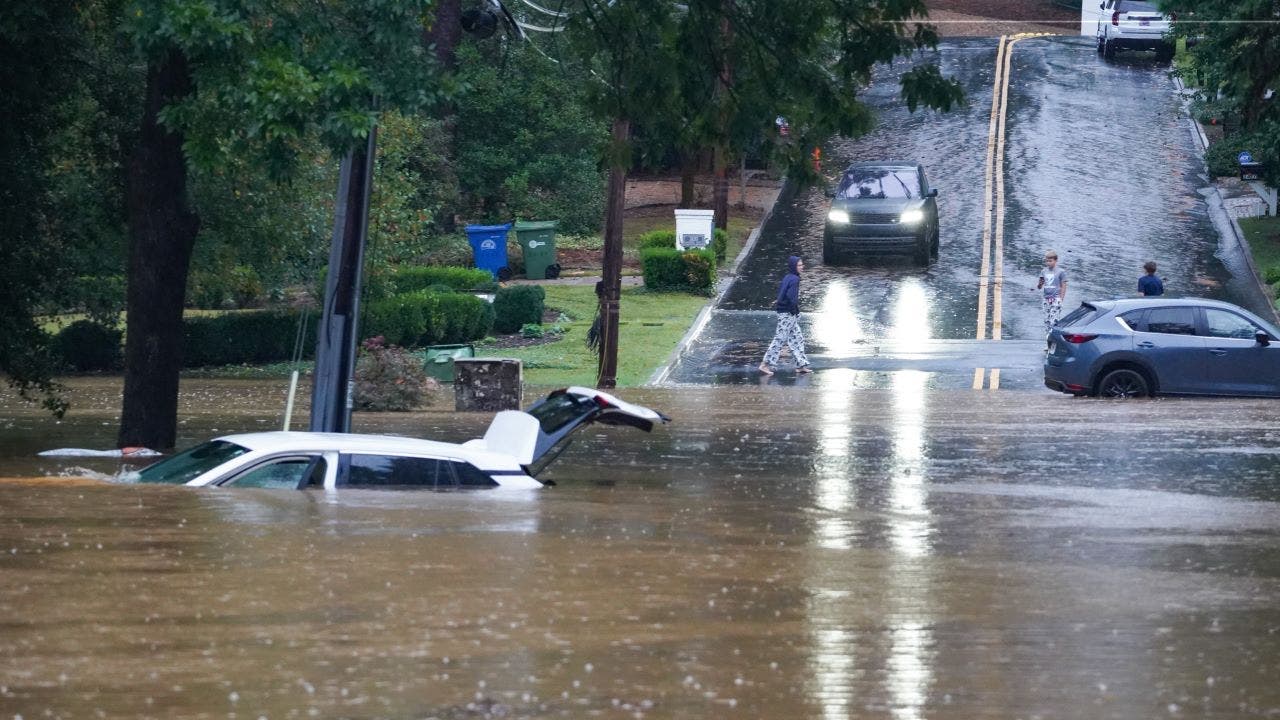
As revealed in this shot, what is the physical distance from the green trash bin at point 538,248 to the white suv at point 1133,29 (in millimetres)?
23569

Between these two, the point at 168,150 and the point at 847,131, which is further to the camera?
the point at 847,131

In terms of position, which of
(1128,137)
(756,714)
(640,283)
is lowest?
(756,714)

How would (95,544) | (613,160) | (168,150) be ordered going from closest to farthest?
(95,544)
(168,150)
(613,160)

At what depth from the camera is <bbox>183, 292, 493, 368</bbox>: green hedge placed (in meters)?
29.1

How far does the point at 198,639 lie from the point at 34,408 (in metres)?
15.4

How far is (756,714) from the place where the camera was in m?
6.97

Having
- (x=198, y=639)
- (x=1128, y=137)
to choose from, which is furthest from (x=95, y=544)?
(x=1128, y=137)

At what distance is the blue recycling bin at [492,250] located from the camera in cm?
3678

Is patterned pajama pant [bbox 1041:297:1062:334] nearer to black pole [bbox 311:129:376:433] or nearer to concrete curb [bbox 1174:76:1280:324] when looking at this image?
concrete curb [bbox 1174:76:1280:324]

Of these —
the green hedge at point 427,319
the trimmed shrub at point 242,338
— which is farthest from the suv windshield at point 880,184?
the trimmed shrub at point 242,338

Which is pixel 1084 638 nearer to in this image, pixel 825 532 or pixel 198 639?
pixel 825 532

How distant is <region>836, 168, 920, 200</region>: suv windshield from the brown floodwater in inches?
838

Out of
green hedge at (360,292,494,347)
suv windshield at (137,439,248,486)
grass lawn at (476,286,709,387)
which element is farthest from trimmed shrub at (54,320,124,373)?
suv windshield at (137,439,248,486)

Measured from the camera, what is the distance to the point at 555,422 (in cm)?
1211
